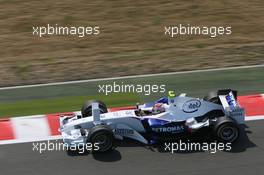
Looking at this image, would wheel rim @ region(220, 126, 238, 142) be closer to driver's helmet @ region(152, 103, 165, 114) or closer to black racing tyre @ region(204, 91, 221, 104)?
black racing tyre @ region(204, 91, 221, 104)

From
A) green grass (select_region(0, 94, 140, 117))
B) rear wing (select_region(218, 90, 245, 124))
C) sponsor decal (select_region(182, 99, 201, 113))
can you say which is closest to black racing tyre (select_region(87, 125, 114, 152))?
sponsor decal (select_region(182, 99, 201, 113))

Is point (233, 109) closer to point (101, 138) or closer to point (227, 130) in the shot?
point (227, 130)

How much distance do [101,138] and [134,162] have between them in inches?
27.6

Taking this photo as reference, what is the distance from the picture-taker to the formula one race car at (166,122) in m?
10.3

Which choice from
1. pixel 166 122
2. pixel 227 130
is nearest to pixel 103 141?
pixel 166 122

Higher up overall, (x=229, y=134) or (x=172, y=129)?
(x=172, y=129)

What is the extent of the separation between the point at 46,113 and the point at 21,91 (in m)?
1.62

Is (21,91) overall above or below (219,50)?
below

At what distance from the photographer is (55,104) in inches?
499

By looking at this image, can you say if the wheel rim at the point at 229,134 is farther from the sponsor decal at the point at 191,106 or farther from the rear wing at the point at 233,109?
the sponsor decal at the point at 191,106

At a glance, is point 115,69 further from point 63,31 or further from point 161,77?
point 63,31

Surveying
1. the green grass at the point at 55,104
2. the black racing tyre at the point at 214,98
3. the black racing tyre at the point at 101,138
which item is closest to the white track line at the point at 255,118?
the black racing tyre at the point at 214,98

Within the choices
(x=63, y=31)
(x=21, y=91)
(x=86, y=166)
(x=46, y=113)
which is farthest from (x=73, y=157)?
(x=63, y=31)

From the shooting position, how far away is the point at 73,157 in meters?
10.1
